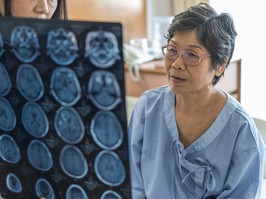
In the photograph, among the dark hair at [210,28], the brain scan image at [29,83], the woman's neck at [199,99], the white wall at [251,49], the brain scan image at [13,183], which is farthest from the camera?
the white wall at [251,49]

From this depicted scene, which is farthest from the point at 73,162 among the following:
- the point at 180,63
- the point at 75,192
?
the point at 180,63

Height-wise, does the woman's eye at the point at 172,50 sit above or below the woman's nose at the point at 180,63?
above

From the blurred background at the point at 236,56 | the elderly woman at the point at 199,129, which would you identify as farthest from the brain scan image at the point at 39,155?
the blurred background at the point at 236,56

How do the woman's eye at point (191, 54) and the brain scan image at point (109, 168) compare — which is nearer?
the brain scan image at point (109, 168)

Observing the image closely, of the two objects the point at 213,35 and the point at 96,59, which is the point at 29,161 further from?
the point at 213,35

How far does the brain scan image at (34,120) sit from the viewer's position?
72 centimetres

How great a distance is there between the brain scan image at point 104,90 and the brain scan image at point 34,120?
0.41ft

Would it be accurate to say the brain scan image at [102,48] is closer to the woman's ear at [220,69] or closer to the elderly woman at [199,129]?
the elderly woman at [199,129]

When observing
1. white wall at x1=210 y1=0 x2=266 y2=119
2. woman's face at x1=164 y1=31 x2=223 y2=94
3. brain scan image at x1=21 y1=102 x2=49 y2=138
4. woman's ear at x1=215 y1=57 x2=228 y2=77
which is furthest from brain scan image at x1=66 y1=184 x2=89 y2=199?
white wall at x1=210 y1=0 x2=266 y2=119

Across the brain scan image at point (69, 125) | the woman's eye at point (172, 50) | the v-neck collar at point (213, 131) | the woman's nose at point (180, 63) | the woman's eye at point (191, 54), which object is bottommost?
the v-neck collar at point (213, 131)

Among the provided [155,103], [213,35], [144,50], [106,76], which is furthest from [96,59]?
[144,50]

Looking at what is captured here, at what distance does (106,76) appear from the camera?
2.01 ft

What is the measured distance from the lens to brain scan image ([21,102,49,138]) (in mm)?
720

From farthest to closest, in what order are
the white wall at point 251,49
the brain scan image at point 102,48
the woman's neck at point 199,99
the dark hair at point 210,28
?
the white wall at point 251,49 → the woman's neck at point 199,99 → the dark hair at point 210,28 → the brain scan image at point 102,48
